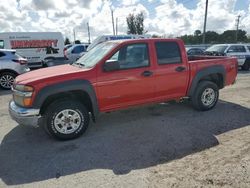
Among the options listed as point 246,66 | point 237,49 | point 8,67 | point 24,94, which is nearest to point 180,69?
point 24,94

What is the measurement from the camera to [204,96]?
657 centimetres

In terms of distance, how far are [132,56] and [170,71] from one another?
3.13 feet

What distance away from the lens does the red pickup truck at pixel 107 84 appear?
473 centimetres

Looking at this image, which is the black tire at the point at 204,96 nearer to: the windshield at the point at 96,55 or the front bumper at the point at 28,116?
the windshield at the point at 96,55

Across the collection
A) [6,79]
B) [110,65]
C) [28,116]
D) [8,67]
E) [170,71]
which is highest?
[110,65]

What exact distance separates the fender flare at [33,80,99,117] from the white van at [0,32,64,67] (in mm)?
13470

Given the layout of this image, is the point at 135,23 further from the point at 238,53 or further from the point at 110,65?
the point at 110,65

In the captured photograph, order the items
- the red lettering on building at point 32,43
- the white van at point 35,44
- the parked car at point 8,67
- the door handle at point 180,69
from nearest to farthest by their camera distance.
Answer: the door handle at point 180,69, the parked car at point 8,67, the white van at point 35,44, the red lettering on building at point 32,43

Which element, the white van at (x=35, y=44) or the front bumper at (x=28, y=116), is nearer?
the front bumper at (x=28, y=116)

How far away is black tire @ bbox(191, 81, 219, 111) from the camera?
6453mm

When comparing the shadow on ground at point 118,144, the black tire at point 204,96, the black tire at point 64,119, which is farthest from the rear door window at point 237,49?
the black tire at point 64,119

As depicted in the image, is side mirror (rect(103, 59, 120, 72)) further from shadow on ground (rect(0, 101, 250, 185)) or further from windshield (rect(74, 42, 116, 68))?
shadow on ground (rect(0, 101, 250, 185))

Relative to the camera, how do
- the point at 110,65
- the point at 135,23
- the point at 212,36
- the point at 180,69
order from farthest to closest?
the point at 212,36 → the point at 135,23 → the point at 180,69 → the point at 110,65

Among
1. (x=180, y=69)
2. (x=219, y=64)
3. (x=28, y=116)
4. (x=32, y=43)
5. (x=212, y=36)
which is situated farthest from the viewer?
(x=212, y=36)
